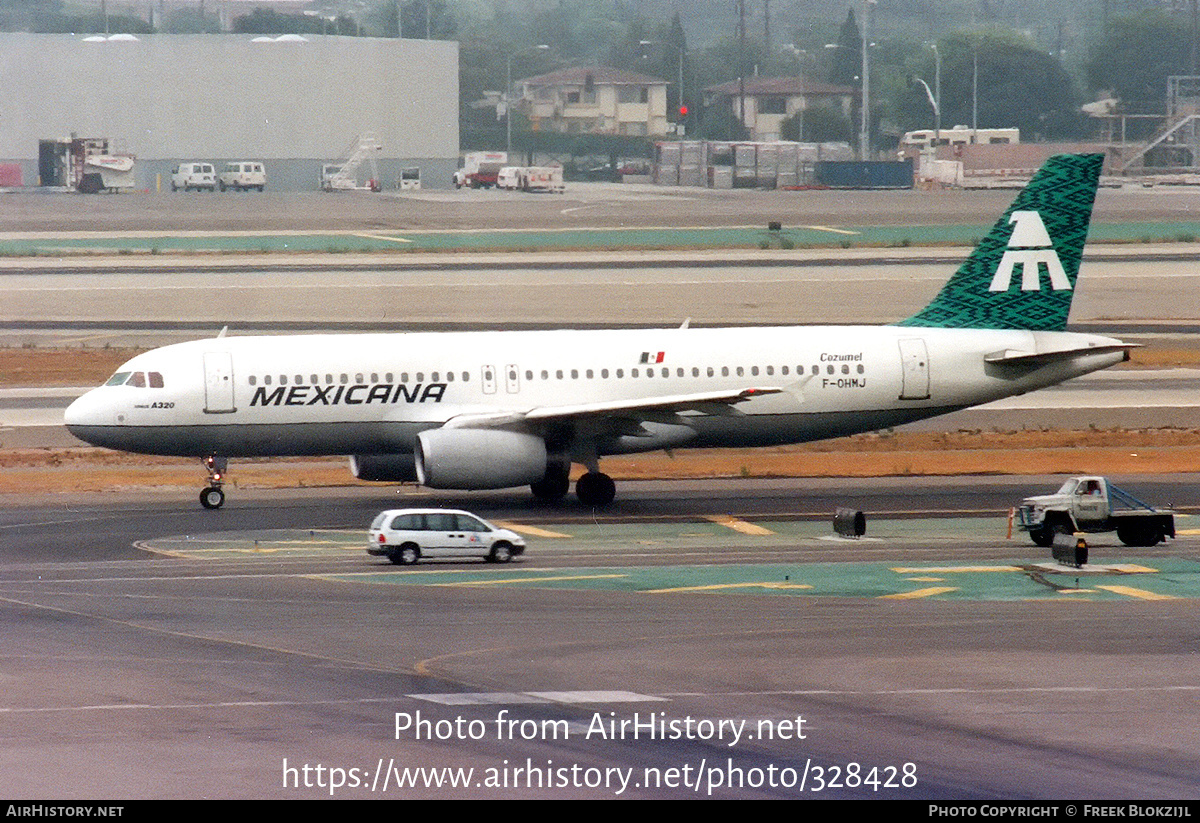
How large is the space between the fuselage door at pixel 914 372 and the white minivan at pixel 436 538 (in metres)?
13.8

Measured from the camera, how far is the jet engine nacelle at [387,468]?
46.2 m

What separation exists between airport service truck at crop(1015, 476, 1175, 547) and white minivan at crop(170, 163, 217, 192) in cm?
6488

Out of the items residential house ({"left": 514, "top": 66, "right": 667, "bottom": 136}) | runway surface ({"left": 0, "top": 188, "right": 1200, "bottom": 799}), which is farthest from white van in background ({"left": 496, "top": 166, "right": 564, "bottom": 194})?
runway surface ({"left": 0, "top": 188, "right": 1200, "bottom": 799})

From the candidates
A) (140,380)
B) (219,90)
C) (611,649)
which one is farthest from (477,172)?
(611,649)

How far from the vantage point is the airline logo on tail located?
48.6 metres

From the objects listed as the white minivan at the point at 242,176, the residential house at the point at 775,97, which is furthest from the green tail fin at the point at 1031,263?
the residential house at the point at 775,97

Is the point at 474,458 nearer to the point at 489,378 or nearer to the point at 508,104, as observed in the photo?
the point at 489,378

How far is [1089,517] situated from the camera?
39844 millimetres

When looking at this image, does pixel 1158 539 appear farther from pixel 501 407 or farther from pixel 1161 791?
pixel 1161 791

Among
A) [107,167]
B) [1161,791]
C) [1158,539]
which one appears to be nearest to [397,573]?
[1158,539]

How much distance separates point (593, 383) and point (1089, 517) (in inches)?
523

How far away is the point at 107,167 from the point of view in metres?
93.2

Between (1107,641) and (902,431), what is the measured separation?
31249mm

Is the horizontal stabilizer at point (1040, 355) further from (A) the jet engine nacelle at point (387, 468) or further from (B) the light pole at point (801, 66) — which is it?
(B) the light pole at point (801, 66)
